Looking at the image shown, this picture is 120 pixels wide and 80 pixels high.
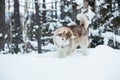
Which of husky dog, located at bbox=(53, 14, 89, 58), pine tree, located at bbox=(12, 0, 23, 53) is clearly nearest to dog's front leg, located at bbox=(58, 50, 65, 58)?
husky dog, located at bbox=(53, 14, 89, 58)

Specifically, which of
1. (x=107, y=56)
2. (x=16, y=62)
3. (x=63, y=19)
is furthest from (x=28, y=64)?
(x=63, y=19)

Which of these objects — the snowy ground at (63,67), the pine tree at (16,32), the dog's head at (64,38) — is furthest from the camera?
the pine tree at (16,32)

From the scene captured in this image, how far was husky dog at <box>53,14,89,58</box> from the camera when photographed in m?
6.96

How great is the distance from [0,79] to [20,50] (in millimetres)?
8716

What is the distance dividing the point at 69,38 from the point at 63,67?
1300 millimetres

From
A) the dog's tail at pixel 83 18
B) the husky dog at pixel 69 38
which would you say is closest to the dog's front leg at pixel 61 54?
the husky dog at pixel 69 38

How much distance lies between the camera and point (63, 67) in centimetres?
593

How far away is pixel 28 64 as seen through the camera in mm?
5996

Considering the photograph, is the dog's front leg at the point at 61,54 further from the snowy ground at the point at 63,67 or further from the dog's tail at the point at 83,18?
the dog's tail at the point at 83,18

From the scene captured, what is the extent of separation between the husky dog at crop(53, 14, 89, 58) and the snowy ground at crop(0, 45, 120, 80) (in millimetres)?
255

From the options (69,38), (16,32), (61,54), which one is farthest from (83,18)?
(16,32)

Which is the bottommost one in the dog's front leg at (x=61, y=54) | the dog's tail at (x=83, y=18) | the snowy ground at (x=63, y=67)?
the snowy ground at (x=63, y=67)

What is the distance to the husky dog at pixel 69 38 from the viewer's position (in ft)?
22.8

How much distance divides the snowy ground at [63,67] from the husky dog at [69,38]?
0.26m
